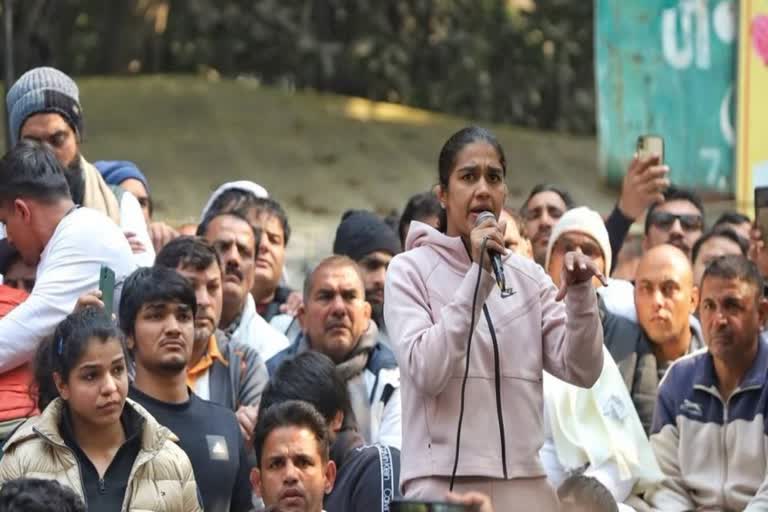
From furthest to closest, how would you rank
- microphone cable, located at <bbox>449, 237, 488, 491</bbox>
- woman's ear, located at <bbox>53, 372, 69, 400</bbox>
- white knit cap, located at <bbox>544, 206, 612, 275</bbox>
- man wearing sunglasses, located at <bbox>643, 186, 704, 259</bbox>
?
man wearing sunglasses, located at <bbox>643, 186, 704, 259</bbox> → white knit cap, located at <bbox>544, 206, 612, 275</bbox> → woman's ear, located at <bbox>53, 372, 69, 400</bbox> → microphone cable, located at <bbox>449, 237, 488, 491</bbox>

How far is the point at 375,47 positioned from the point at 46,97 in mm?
11205

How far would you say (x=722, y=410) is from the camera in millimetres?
8891

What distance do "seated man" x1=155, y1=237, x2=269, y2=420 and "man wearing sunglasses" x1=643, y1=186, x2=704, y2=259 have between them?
2.88 metres

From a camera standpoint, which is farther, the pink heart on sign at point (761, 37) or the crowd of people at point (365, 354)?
the pink heart on sign at point (761, 37)

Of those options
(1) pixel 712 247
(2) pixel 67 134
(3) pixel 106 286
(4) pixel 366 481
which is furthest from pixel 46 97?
(1) pixel 712 247

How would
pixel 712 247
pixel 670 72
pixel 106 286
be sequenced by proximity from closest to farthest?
pixel 106 286 → pixel 712 247 → pixel 670 72

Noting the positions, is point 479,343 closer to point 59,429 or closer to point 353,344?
point 59,429

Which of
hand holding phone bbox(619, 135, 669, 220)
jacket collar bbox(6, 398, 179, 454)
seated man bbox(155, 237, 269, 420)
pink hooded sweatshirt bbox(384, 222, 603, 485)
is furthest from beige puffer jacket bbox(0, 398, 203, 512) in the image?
hand holding phone bbox(619, 135, 669, 220)

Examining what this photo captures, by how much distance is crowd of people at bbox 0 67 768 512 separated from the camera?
20.7ft

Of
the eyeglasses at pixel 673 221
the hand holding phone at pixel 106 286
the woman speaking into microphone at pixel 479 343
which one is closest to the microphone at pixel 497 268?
the woman speaking into microphone at pixel 479 343

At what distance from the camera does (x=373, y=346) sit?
8984mm

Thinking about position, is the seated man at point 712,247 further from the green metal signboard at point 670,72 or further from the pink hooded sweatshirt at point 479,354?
the pink hooded sweatshirt at point 479,354

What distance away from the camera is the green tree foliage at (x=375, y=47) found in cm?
1984

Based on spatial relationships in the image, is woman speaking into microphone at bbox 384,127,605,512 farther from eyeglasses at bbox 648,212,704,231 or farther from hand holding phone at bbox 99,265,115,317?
eyeglasses at bbox 648,212,704,231
